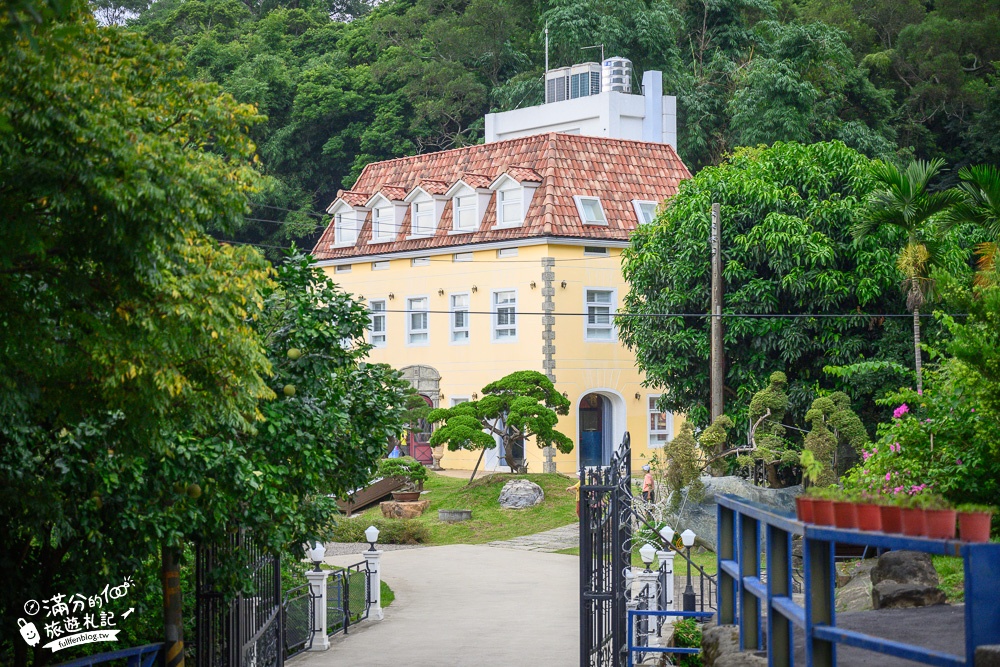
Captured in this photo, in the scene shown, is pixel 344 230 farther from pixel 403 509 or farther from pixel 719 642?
pixel 719 642

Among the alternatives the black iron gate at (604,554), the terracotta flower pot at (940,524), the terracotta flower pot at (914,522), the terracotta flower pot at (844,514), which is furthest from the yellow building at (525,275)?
the terracotta flower pot at (940,524)

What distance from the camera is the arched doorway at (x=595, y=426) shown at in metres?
41.2

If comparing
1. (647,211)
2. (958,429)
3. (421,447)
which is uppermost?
(647,211)

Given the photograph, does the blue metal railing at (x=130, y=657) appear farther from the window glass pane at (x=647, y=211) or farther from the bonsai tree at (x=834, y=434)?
the window glass pane at (x=647, y=211)

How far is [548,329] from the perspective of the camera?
39812mm

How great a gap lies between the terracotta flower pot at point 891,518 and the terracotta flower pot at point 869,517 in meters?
0.02

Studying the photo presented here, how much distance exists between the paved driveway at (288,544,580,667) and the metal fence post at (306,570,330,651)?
0.23 m

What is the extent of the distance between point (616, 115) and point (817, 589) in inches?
1628

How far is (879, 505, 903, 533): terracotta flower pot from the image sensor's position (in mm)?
6238

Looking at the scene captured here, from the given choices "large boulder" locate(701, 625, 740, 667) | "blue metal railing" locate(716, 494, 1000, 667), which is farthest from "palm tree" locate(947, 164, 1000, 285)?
"blue metal railing" locate(716, 494, 1000, 667)

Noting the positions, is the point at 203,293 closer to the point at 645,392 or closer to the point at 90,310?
the point at 90,310

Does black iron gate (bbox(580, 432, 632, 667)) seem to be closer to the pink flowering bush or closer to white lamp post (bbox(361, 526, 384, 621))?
the pink flowering bush

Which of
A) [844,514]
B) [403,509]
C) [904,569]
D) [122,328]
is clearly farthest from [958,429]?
[403,509]

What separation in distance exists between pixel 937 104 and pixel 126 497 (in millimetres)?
45356
